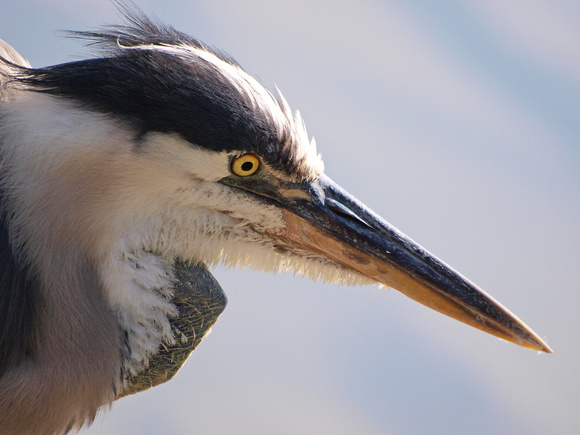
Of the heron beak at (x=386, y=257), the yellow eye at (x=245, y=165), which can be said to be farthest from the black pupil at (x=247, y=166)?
the heron beak at (x=386, y=257)

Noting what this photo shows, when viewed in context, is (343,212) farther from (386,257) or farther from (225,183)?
(225,183)

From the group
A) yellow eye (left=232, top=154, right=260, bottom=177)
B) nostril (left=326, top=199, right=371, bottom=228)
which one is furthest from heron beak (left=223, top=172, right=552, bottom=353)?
yellow eye (left=232, top=154, right=260, bottom=177)

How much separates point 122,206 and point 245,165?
0.85 ft

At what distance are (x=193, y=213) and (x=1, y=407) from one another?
52cm

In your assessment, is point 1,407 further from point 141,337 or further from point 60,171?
point 60,171

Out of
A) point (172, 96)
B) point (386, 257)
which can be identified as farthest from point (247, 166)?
point (386, 257)

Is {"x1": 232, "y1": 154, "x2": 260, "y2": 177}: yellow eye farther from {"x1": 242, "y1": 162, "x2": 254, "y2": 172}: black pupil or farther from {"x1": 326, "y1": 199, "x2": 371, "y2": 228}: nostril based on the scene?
{"x1": 326, "y1": 199, "x2": 371, "y2": 228}: nostril

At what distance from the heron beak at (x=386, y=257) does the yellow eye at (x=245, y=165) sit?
0.13 m

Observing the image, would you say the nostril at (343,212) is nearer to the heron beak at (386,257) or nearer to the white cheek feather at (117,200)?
the heron beak at (386,257)

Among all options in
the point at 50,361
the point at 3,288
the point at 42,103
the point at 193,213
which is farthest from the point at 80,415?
the point at 42,103

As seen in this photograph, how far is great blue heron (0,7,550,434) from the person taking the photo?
1.19 m

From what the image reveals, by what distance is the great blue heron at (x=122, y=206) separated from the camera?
3.89ft

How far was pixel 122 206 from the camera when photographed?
122 centimetres

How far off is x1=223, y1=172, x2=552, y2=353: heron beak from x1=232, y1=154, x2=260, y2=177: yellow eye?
0.13 metres
